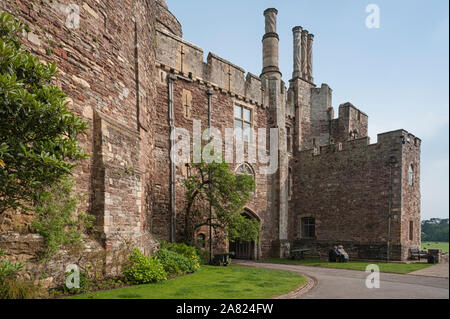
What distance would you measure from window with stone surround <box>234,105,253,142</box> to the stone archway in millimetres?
4436

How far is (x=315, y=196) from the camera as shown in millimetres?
21172

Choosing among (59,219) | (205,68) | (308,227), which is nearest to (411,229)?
(308,227)

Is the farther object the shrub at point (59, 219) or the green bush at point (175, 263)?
the green bush at point (175, 263)

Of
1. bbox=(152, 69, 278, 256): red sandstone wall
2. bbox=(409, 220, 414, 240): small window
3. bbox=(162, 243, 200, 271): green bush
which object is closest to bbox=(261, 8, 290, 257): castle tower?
bbox=(152, 69, 278, 256): red sandstone wall

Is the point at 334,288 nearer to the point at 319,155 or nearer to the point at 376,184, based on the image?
the point at 376,184

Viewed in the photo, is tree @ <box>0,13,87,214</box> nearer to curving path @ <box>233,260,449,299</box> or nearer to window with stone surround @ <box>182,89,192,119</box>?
curving path @ <box>233,260,449,299</box>

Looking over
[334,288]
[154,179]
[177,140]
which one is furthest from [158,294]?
[177,140]

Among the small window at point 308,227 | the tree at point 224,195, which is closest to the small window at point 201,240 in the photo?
the tree at point 224,195

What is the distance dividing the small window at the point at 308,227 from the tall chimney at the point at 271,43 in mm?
10338

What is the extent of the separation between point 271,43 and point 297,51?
5289mm

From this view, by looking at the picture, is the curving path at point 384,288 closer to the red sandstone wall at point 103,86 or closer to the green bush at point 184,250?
the green bush at point 184,250

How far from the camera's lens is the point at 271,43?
20.5 metres

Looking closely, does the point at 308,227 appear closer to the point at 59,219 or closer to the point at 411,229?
the point at 411,229

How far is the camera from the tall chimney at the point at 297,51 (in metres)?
24.2
